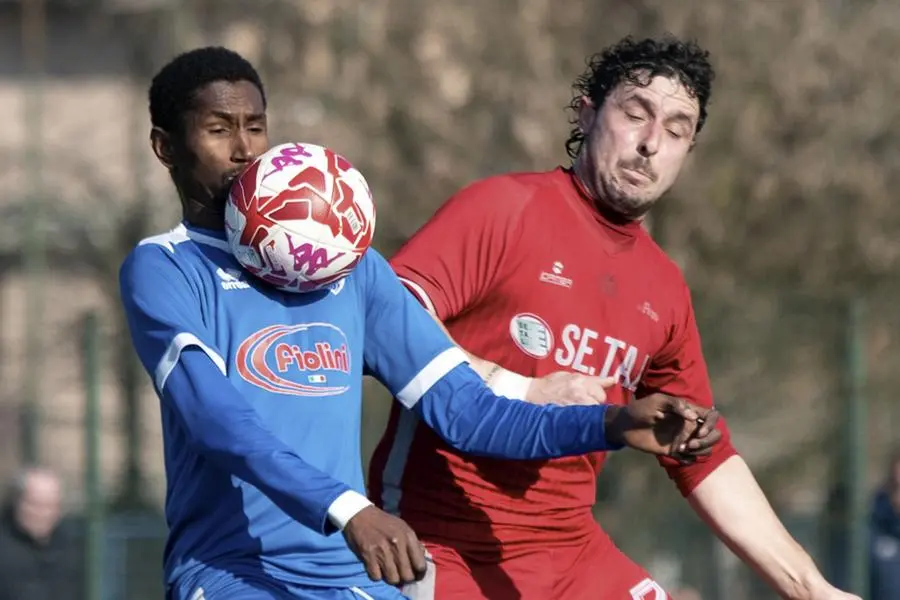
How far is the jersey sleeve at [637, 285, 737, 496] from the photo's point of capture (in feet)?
16.8

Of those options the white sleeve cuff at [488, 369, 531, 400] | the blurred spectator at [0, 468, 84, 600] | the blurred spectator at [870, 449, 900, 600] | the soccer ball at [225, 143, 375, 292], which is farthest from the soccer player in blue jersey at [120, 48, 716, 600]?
the blurred spectator at [870, 449, 900, 600]

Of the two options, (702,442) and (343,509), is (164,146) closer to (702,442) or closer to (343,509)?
(343,509)

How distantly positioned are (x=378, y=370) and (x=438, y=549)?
748mm

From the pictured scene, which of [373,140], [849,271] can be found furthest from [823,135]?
[373,140]

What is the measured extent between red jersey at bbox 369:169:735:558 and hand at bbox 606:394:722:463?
0.97 metres

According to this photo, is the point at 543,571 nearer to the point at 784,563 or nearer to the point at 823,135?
the point at 784,563

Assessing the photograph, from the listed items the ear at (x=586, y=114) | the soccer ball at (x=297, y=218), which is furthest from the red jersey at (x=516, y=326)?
the soccer ball at (x=297, y=218)

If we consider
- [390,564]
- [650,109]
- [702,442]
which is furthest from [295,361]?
[650,109]

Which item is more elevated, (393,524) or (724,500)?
(393,524)

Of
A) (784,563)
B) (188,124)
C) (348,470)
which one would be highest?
(188,124)

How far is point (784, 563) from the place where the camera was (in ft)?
16.8

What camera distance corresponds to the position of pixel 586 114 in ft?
17.1

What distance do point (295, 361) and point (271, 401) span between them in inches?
4.4

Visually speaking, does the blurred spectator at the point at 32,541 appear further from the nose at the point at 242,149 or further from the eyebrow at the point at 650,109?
the nose at the point at 242,149
